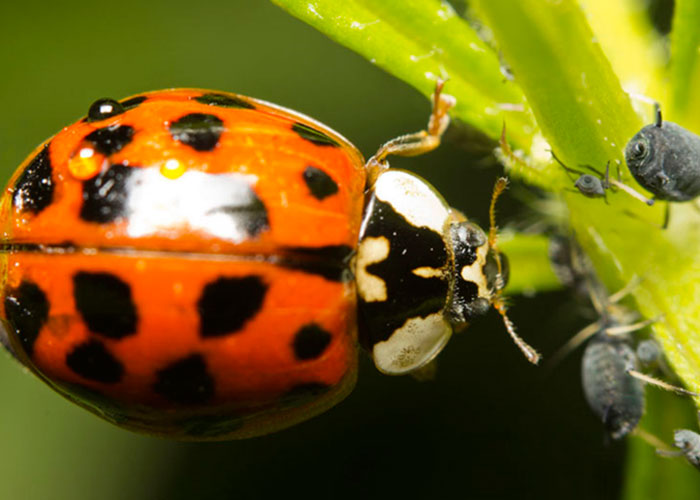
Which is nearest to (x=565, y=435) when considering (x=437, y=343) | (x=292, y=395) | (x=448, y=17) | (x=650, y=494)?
(x=650, y=494)

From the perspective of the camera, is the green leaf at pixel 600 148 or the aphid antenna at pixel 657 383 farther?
the aphid antenna at pixel 657 383

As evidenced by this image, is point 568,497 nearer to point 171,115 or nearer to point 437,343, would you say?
point 437,343

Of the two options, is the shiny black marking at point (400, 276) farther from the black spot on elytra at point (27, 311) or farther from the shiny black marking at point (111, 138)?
the black spot on elytra at point (27, 311)

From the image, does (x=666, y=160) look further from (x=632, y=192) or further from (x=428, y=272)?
(x=428, y=272)

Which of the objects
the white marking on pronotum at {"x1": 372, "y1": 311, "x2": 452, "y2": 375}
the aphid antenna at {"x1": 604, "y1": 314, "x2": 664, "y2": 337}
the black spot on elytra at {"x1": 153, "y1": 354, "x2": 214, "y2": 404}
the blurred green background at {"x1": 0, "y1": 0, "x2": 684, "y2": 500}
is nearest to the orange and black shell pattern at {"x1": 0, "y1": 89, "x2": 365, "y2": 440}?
the black spot on elytra at {"x1": 153, "y1": 354, "x2": 214, "y2": 404}

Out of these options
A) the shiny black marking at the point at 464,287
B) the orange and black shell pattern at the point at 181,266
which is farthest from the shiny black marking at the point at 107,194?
the shiny black marking at the point at 464,287

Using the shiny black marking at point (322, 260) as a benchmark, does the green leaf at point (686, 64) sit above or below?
above

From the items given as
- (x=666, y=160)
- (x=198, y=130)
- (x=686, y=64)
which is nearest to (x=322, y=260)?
(x=198, y=130)
